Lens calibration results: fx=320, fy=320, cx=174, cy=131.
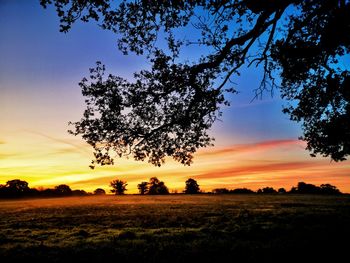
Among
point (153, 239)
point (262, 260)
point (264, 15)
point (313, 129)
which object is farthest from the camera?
point (313, 129)

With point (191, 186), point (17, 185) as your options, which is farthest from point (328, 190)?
point (17, 185)

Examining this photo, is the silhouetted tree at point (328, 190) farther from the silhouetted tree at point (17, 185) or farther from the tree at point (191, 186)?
the silhouetted tree at point (17, 185)

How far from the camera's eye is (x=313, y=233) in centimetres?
1723

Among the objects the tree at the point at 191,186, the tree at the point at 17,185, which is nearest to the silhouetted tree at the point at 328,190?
the tree at the point at 191,186

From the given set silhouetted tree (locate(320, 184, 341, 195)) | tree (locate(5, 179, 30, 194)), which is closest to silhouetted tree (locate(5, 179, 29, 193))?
tree (locate(5, 179, 30, 194))

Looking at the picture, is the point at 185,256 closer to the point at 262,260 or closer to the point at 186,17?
the point at 262,260

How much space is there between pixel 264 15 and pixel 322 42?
13.7 feet

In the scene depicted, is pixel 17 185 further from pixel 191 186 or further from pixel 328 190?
pixel 328 190

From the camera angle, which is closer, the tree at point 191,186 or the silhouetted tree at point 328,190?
the silhouetted tree at point 328,190

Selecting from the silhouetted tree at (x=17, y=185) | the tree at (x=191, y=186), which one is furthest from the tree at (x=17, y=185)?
the tree at (x=191, y=186)

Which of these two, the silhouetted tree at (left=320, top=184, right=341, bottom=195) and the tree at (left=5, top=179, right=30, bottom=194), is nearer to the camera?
the silhouetted tree at (left=320, top=184, right=341, bottom=195)

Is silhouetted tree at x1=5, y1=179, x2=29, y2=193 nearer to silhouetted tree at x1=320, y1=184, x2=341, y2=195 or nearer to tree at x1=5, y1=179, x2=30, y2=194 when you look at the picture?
tree at x1=5, y1=179, x2=30, y2=194

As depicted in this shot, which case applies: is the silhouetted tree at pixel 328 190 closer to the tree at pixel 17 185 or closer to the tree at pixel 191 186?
the tree at pixel 191 186

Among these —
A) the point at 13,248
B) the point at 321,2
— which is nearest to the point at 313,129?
the point at 321,2
